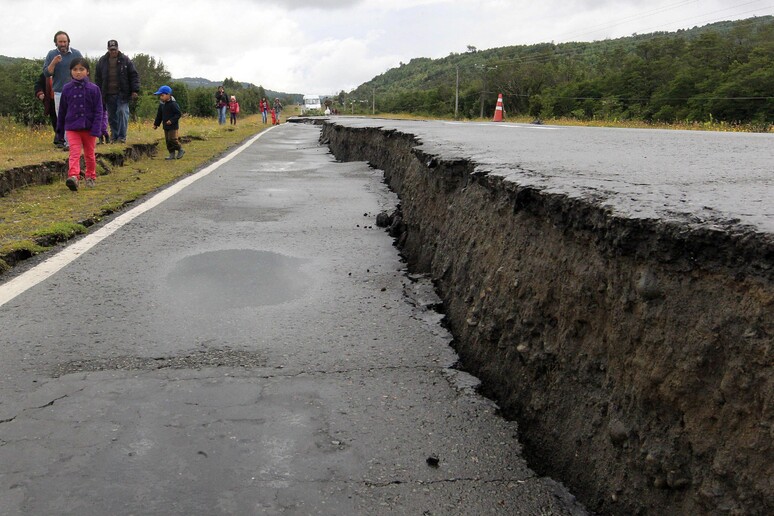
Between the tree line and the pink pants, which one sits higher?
the tree line

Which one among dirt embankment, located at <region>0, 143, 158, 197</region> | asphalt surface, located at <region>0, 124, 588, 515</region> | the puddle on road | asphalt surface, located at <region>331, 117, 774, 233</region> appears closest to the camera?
asphalt surface, located at <region>0, 124, 588, 515</region>

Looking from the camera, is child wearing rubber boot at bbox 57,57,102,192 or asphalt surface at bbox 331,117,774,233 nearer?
asphalt surface at bbox 331,117,774,233

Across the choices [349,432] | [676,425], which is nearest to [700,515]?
[676,425]

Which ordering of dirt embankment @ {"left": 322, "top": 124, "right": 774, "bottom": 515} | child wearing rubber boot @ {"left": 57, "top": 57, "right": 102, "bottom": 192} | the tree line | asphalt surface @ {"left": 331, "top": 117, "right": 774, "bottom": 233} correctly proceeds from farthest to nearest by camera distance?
the tree line
child wearing rubber boot @ {"left": 57, "top": 57, "right": 102, "bottom": 192}
asphalt surface @ {"left": 331, "top": 117, "right": 774, "bottom": 233}
dirt embankment @ {"left": 322, "top": 124, "right": 774, "bottom": 515}

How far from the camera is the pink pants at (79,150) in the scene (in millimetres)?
8266

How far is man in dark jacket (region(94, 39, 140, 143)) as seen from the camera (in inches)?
507

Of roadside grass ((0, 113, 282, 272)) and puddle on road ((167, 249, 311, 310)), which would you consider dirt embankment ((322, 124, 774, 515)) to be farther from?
roadside grass ((0, 113, 282, 272))

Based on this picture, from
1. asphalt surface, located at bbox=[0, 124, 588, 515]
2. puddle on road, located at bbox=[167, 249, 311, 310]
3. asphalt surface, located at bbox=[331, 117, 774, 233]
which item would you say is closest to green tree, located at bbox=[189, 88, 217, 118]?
puddle on road, located at bbox=[167, 249, 311, 310]

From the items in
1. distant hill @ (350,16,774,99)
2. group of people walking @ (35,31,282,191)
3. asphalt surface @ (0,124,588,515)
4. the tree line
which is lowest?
asphalt surface @ (0,124,588,515)

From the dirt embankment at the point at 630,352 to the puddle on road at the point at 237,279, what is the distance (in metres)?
1.43

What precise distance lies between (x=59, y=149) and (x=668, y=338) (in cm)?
1161

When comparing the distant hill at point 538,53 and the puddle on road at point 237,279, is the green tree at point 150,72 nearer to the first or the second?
the distant hill at point 538,53

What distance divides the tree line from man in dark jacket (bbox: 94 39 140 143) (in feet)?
30.0

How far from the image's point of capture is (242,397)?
2770mm
